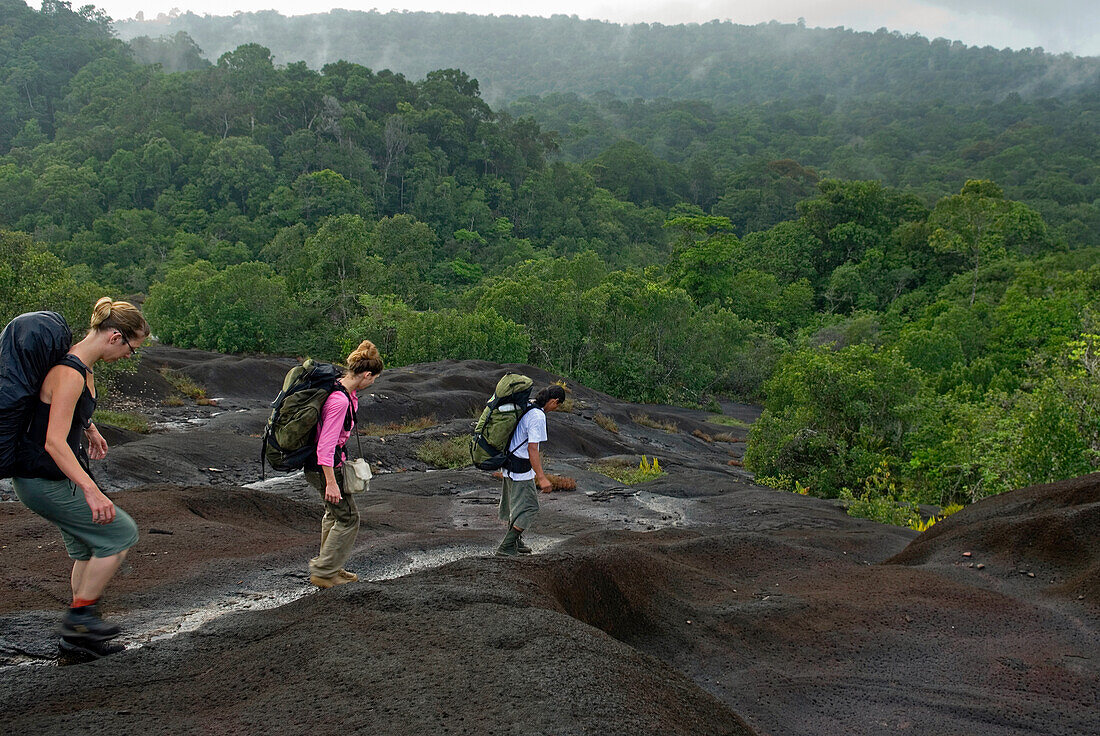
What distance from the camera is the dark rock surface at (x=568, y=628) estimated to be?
3.54 metres

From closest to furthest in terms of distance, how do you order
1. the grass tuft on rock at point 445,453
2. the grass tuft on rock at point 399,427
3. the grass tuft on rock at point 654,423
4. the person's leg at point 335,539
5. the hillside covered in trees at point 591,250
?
1. the person's leg at point 335,539
2. the hillside covered in trees at point 591,250
3. the grass tuft on rock at point 445,453
4. the grass tuft on rock at point 399,427
5. the grass tuft on rock at point 654,423

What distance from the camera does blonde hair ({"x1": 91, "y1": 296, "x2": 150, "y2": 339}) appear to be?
13.1 feet

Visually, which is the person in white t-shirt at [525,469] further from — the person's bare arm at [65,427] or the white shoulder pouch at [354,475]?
the person's bare arm at [65,427]

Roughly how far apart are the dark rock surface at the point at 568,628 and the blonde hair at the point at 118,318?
5.57 feet

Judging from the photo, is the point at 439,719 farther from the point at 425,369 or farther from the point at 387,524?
A: the point at 425,369

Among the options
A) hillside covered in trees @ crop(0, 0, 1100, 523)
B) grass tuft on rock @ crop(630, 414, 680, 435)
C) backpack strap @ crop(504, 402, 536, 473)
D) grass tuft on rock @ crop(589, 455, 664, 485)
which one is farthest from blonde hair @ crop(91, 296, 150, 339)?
grass tuft on rock @ crop(630, 414, 680, 435)

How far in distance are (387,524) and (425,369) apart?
Answer: 1789cm

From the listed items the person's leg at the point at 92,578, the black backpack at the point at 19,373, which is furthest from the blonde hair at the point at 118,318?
the person's leg at the point at 92,578

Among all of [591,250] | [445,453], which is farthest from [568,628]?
[591,250]

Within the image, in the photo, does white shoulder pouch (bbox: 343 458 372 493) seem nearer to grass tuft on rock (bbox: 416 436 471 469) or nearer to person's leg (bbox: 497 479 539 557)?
person's leg (bbox: 497 479 539 557)

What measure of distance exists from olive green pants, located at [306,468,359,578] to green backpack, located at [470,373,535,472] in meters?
1.10

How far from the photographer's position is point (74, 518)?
398 cm

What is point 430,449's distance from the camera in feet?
56.1

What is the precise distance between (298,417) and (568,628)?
222 cm
